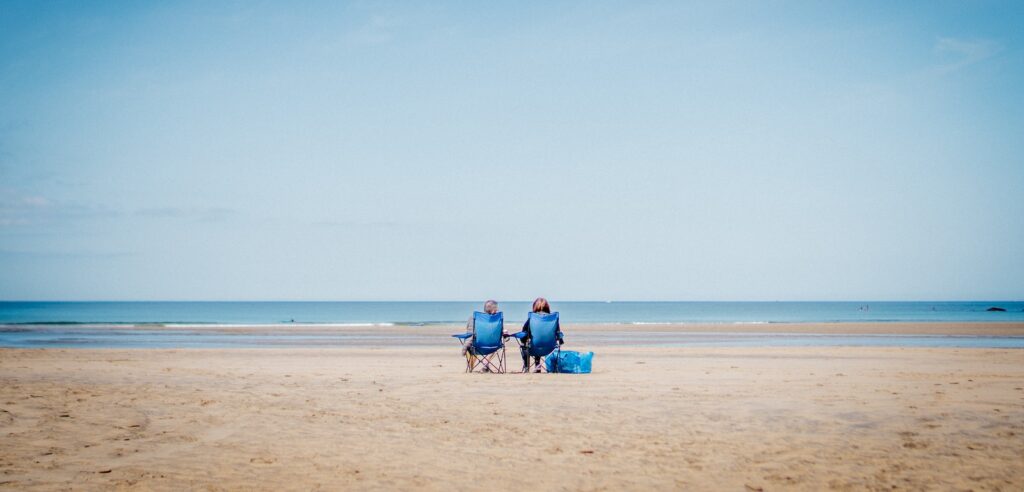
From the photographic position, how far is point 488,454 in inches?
233

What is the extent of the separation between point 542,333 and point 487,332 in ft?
3.50

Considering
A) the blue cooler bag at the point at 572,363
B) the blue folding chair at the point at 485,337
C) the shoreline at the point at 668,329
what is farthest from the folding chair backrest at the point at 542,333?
the shoreline at the point at 668,329

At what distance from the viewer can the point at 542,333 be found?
12.5 meters

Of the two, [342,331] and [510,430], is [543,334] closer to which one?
[510,430]

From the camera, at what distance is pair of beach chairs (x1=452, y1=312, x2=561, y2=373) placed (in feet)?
41.1

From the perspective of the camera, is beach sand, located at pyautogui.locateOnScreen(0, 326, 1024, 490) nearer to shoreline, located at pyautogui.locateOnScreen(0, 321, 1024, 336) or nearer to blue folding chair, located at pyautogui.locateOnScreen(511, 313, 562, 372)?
blue folding chair, located at pyautogui.locateOnScreen(511, 313, 562, 372)

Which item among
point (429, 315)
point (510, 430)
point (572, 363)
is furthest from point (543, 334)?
point (429, 315)

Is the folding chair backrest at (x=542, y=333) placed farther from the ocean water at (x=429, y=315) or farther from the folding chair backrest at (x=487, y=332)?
the ocean water at (x=429, y=315)

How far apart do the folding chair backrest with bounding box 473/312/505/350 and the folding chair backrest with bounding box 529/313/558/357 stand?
2.07 ft

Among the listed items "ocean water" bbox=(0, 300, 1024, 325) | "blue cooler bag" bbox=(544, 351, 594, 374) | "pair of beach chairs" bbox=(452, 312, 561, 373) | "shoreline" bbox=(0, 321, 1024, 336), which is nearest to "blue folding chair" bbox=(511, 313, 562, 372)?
"pair of beach chairs" bbox=(452, 312, 561, 373)

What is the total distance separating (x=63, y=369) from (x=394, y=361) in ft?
20.7

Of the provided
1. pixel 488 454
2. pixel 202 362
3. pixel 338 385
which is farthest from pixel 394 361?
pixel 488 454

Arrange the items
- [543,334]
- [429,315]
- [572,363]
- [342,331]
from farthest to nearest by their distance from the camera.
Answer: [429,315], [342,331], [543,334], [572,363]

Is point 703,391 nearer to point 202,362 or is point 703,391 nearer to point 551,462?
point 551,462
